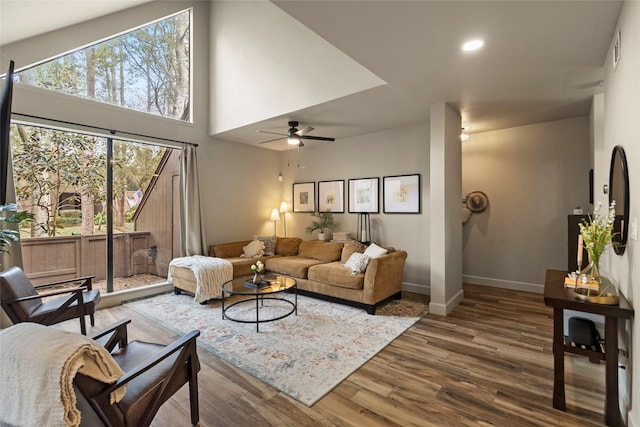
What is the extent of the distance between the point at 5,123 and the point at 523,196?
6663 mm

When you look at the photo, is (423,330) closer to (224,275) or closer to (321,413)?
(321,413)

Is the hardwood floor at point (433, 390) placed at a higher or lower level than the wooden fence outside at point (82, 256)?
lower

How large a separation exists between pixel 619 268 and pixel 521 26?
1.97 m

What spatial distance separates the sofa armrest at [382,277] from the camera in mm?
3848

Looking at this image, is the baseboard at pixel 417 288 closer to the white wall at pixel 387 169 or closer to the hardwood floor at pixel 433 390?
the white wall at pixel 387 169

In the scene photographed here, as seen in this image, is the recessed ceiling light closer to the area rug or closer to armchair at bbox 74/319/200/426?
the area rug

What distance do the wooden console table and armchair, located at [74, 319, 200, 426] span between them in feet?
7.90

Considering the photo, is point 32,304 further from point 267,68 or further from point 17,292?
point 267,68

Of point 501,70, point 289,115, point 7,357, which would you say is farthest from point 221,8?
point 7,357

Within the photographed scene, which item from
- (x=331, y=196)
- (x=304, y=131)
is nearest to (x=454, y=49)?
(x=304, y=131)

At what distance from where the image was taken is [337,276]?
4.16 meters

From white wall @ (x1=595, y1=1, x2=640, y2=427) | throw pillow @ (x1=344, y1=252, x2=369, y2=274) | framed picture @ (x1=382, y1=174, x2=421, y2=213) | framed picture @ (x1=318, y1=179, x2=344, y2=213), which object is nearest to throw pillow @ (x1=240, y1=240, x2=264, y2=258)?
framed picture @ (x1=318, y1=179, x2=344, y2=213)

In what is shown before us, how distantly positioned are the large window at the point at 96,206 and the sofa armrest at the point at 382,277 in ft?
11.4

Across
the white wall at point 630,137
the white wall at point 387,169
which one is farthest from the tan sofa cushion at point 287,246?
the white wall at point 630,137
